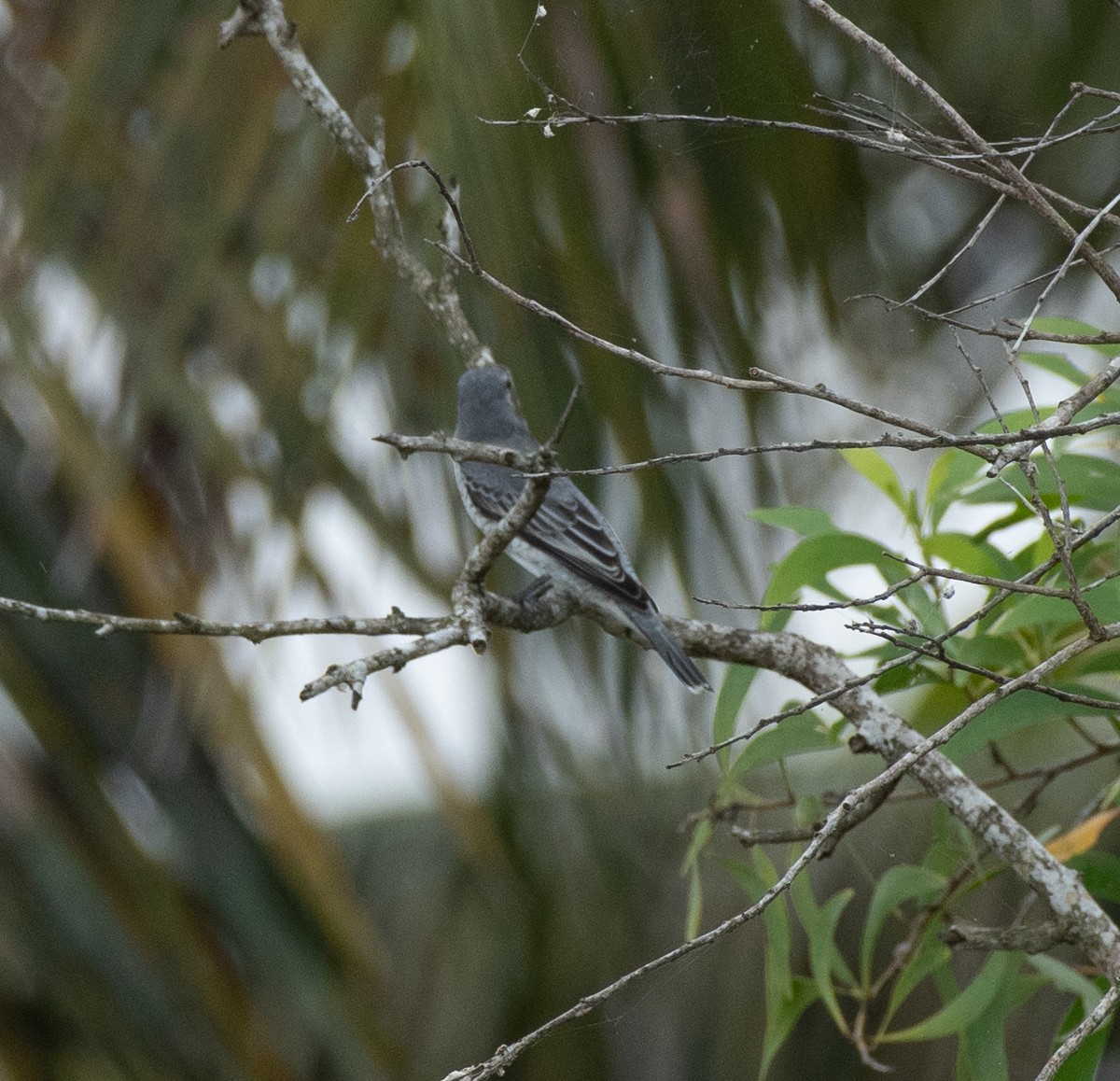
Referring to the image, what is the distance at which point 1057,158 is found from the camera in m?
2.13

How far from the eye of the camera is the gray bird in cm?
188

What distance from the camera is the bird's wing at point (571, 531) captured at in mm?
1986

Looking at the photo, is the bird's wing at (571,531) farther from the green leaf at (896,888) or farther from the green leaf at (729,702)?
the green leaf at (896,888)

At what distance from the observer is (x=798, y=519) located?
1.72m

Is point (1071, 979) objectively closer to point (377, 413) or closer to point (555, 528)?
point (555, 528)

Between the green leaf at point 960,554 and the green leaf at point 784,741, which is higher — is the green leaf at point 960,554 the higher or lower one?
the higher one

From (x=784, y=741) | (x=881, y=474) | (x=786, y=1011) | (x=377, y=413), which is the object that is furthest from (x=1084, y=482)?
(x=377, y=413)

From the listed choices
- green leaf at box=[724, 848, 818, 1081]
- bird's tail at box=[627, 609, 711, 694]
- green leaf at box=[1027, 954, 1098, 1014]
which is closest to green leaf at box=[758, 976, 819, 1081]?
green leaf at box=[724, 848, 818, 1081]

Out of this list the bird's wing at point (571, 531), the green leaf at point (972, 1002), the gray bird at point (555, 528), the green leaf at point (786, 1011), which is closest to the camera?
the green leaf at point (972, 1002)

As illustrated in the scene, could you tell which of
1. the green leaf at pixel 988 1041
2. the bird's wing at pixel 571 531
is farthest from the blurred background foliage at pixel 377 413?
the green leaf at pixel 988 1041

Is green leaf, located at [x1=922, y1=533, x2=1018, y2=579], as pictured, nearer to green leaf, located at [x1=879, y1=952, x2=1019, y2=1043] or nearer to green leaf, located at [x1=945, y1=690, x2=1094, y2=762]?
green leaf, located at [x1=945, y1=690, x2=1094, y2=762]

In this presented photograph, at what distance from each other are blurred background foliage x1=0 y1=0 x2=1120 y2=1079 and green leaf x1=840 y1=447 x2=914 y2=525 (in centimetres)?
14

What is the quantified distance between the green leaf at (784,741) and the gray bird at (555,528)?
0.69 ft

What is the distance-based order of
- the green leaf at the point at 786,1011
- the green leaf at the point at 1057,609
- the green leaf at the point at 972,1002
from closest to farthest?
the green leaf at the point at 1057,609, the green leaf at the point at 972,1002, the green leaf at the point at 786,1011
